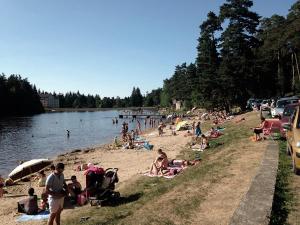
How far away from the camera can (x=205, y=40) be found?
2199 inches

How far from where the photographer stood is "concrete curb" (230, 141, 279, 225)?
716 cm

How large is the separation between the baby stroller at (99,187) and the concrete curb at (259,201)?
17.7 feet

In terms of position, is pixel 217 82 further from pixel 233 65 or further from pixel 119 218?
pixel 119 218

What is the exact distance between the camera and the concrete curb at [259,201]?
23.5ft

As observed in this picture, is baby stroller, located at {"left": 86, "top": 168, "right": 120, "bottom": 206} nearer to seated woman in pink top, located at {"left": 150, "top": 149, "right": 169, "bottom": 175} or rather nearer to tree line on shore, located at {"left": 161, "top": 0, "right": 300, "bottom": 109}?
seated woman in pink top, located at {"left": 150, "top": 149, "right": 169, "bottom": 175}

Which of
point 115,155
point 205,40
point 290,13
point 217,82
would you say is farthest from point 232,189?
point 290,13

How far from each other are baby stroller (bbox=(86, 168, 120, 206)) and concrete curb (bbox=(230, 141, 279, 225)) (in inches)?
212

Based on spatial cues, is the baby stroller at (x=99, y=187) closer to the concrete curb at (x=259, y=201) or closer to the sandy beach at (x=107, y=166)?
the sandy beach at (x=107, y=166)

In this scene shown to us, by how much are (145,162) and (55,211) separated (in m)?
15.2

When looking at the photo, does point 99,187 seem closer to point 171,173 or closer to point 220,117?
point 171,173

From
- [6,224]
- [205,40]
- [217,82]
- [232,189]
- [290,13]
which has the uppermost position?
[290,13]

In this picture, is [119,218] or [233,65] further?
[233,65]

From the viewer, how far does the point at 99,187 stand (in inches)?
529

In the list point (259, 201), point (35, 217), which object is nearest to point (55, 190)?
point (35, 217)
